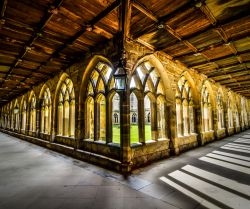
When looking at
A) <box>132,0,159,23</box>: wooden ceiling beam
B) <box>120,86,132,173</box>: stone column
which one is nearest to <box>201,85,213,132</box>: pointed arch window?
<box>120,86,132,173</box>: stone column

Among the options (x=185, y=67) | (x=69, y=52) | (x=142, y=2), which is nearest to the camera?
(x=142, y=2)

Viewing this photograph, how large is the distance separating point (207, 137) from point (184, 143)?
8.14 ft

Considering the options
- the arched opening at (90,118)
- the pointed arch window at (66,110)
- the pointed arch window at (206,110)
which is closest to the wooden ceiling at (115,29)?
the pointed arch window at (66,110)

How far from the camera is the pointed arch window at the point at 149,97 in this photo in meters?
4.58

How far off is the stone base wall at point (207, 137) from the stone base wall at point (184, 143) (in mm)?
501

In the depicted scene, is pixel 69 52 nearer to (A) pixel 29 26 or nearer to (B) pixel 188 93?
(A) pixel 29 26

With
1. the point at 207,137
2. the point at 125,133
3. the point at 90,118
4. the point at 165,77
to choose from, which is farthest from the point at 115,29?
the point at 207,137

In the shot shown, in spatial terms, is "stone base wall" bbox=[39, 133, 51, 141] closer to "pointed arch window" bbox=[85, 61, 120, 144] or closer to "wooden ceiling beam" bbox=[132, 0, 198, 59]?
"pointed arch window" bbox=[85, 61, 120, 144]

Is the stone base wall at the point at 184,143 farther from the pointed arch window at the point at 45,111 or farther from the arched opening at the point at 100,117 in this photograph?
the pointed arch window at the point at 45,111

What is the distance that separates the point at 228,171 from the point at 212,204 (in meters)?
1.74

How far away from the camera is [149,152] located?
4.39m

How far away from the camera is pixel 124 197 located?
93.6 inches

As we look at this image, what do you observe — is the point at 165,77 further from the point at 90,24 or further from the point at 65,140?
the point at 65,140

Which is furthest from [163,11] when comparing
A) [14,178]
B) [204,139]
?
[204,139]
